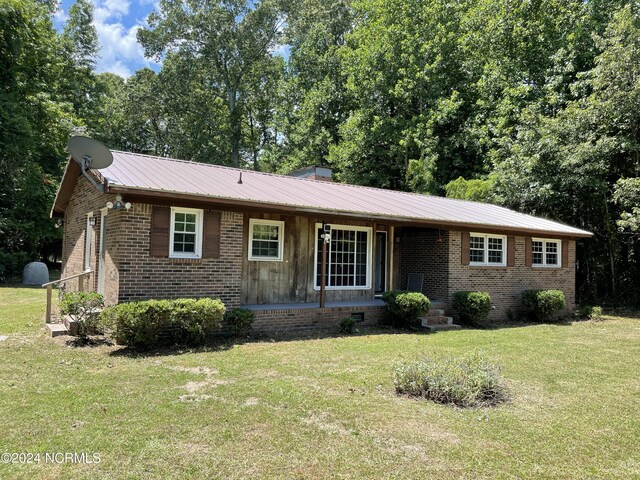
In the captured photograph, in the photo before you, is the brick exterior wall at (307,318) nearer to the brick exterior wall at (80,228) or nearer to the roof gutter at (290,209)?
the roof gutter at (290,209)

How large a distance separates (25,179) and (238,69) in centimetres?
1695

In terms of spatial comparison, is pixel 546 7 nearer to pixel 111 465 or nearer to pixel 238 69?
pixel 238 69

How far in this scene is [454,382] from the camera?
5512 millimetres

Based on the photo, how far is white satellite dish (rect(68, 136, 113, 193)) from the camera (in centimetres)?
835

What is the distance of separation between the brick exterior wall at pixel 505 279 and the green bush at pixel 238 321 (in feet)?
19.4

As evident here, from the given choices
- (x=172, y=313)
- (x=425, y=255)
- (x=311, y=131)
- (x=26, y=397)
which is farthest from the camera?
(x=311, y=131)

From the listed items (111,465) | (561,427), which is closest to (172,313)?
(111,465)

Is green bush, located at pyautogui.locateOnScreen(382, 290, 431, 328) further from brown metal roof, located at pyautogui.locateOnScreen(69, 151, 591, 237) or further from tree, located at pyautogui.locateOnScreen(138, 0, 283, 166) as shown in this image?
tree, located at pyautogui.locateOnScreen(138, 0, 283, 166)

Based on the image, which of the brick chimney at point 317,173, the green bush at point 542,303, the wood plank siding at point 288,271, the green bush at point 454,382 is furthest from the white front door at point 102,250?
the green bush at point 542,303

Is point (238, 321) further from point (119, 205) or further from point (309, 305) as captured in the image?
point (119, 205)

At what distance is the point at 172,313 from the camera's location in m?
7.48

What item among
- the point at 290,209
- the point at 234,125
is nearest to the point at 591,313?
the point at 290,209

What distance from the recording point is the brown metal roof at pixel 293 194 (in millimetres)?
8750

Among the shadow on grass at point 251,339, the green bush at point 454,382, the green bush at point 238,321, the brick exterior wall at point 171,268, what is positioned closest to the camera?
the green bush at point 454,382
